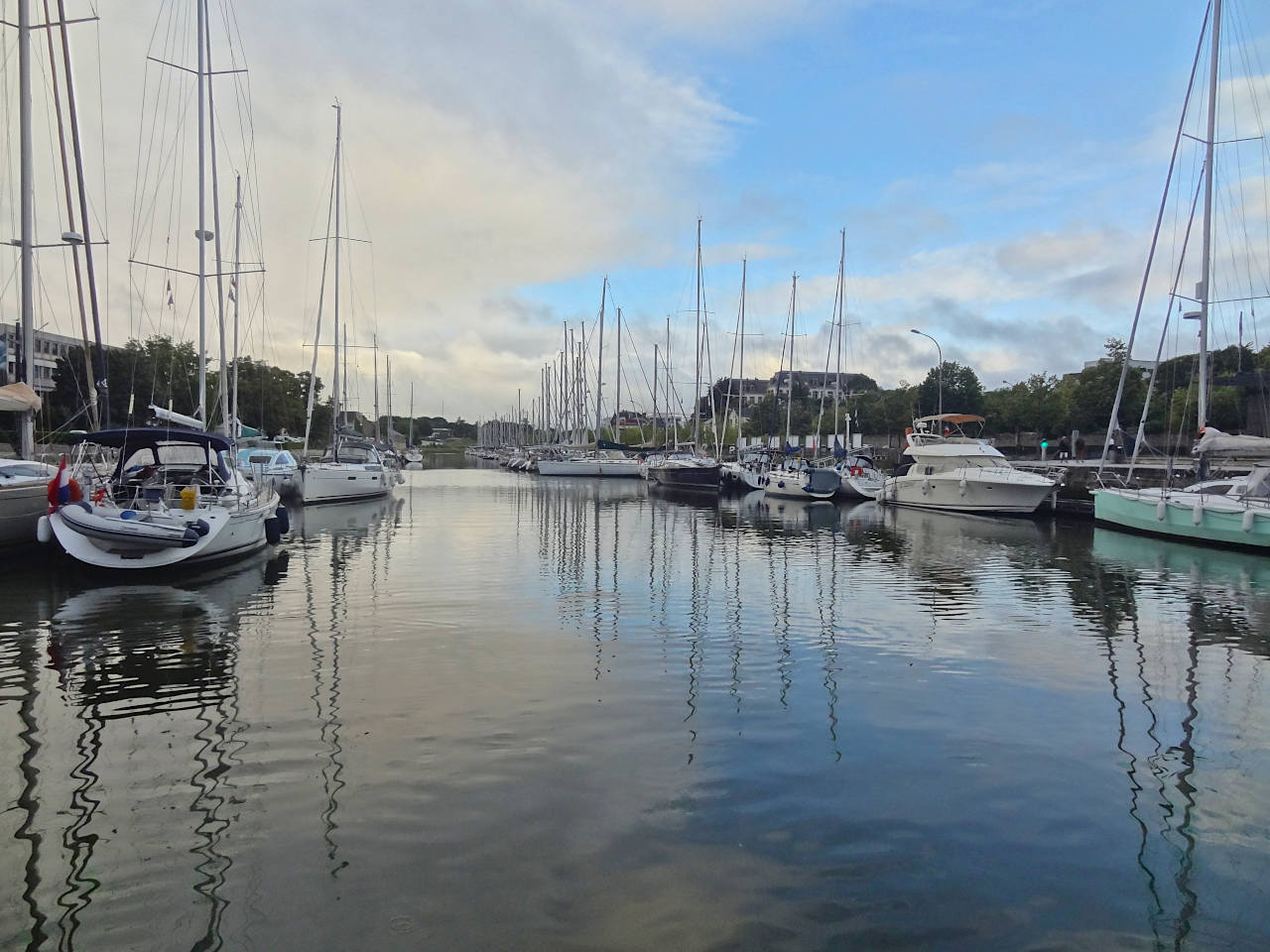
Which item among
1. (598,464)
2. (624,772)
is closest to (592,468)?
(598,464)

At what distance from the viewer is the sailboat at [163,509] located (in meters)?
15.0

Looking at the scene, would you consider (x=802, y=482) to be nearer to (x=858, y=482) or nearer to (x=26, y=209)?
(x=858, y=482)

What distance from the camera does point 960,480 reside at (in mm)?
38062

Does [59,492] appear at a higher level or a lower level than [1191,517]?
higher

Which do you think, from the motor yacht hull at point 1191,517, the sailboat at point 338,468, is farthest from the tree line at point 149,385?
the motor yacht hull at point 1191,517

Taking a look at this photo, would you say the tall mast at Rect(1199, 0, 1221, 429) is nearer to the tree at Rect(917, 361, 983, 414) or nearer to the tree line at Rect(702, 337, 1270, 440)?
the tree line at Rect(702, 337, 1270, 440)

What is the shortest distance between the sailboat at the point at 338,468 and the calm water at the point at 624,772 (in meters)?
21.5

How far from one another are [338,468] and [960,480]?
85.7ft

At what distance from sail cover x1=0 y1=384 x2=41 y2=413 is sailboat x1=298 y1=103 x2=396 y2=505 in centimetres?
1636

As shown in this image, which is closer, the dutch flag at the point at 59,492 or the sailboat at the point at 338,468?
the dutch flag at the point at 59,492

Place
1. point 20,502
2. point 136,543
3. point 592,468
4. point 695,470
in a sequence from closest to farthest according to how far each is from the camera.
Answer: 1. point 136,543
2. point 20,502
3. point 695,470
4. point 592,468

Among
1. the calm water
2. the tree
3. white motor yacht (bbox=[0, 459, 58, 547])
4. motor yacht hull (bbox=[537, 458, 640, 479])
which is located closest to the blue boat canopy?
white motor yacht (bbox=[0, 459, 58, 547])

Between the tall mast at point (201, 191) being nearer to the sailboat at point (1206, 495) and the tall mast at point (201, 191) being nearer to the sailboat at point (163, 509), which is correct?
the sailboat at point (163, 509)

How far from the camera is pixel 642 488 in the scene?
187ft
